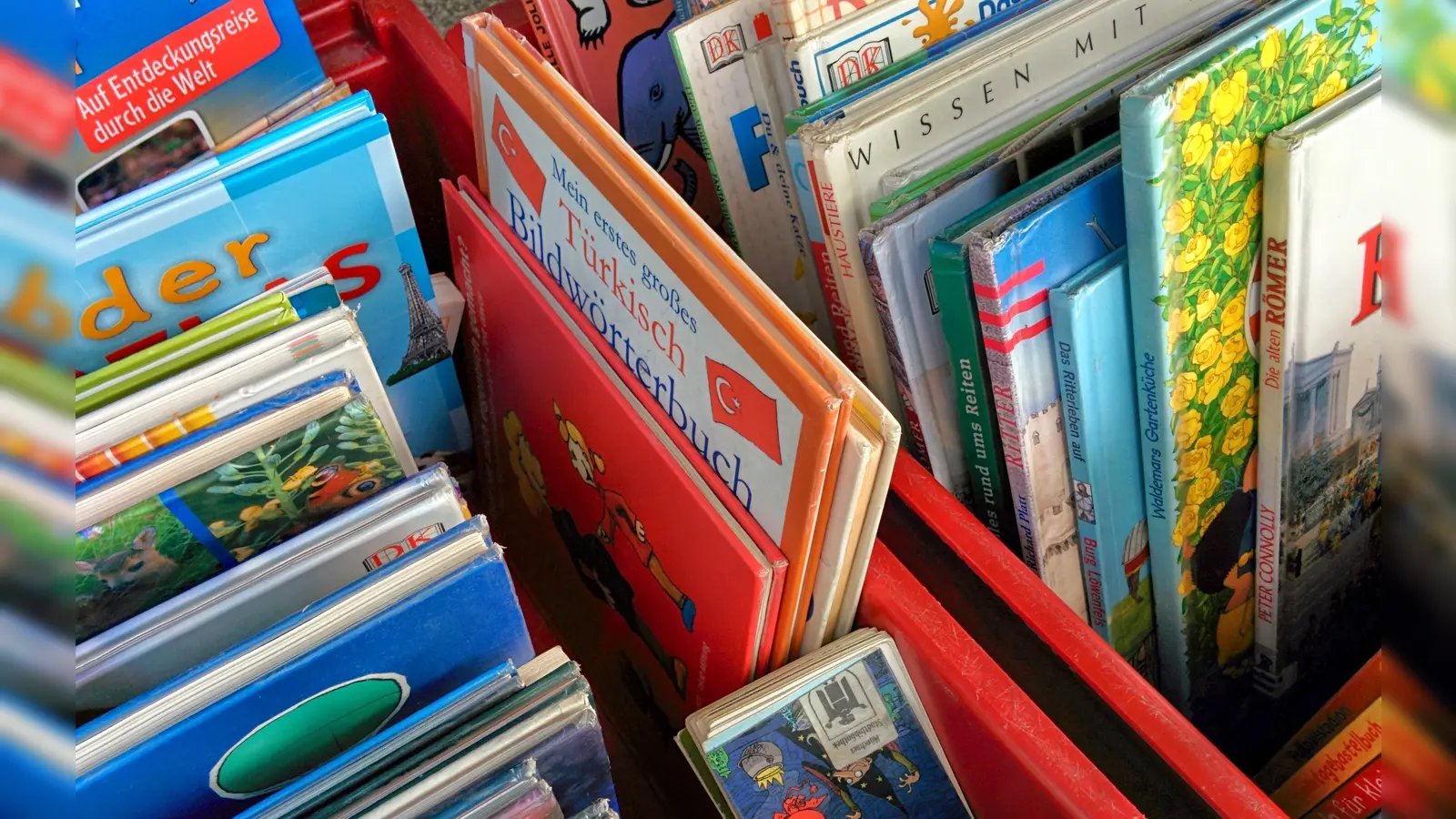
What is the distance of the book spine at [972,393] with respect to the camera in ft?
2.44

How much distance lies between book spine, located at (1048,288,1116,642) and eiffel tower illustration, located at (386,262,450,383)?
675 millimetres

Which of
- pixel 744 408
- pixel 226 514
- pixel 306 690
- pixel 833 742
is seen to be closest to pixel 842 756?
pixel 833 742

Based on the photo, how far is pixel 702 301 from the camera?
2.49 ft

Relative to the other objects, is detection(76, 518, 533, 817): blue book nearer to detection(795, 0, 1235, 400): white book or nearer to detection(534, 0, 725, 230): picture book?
detection(795, 0, 1235, 400): white book

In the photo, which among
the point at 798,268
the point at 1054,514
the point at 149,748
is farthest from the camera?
the point at 798,268

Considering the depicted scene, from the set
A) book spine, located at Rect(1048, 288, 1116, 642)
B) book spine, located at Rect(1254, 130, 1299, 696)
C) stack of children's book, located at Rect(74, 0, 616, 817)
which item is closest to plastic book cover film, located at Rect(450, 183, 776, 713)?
stack of children's book, located at Rect(74, 0, 616, 817)

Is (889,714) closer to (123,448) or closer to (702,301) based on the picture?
(702,301)

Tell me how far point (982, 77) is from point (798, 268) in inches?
14.0

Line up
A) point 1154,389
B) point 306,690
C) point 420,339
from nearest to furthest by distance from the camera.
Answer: point 306,690, point 1154,389, point 420,339

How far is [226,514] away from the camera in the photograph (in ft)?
2.62

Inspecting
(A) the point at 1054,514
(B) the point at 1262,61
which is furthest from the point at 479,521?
(B) the point at 1262,61

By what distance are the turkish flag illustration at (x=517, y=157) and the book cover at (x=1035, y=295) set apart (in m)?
0.44

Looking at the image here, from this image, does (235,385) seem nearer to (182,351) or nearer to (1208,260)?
(182,351)

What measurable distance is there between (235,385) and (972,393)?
580mm
